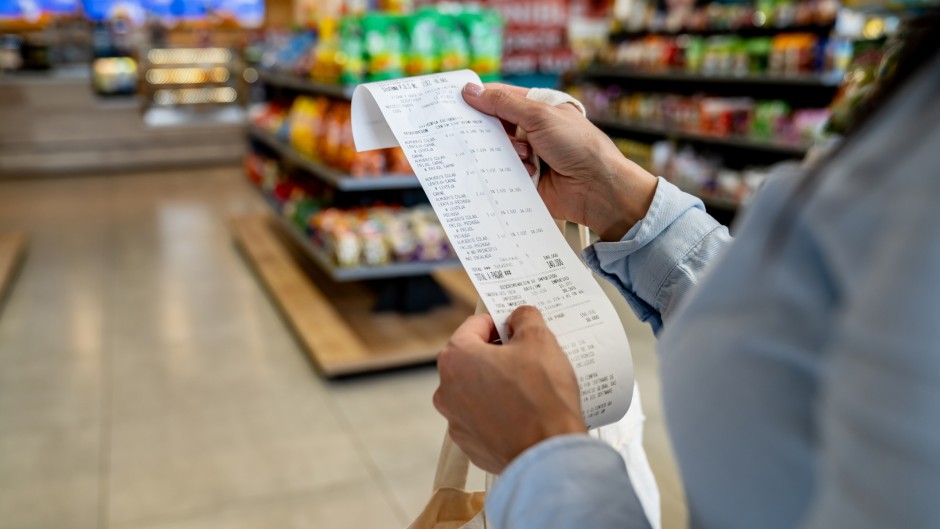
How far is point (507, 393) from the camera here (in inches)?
29.1

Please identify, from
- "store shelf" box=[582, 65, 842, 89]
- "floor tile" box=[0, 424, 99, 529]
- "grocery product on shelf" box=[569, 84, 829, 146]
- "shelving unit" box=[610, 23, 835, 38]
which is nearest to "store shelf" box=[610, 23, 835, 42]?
"shelving unit" box=[610, 23, 835, 38]

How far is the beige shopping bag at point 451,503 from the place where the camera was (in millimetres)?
1061

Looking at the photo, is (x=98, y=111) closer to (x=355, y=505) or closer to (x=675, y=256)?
(x=355, y=505)

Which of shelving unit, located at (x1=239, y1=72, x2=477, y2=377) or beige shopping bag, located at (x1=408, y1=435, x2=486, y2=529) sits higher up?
beige shopping bag, located at (x1=408, y1=435, x2=486, y2=529)

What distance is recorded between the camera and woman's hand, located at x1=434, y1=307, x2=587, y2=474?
0.72 metres

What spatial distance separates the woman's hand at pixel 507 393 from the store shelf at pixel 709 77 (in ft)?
14.7

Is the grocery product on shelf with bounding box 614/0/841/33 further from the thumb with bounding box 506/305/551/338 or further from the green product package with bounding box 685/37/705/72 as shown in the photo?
the thumb with bounding box 506/305/551/338

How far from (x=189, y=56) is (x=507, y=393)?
9607 mm

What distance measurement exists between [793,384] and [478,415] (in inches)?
13.3

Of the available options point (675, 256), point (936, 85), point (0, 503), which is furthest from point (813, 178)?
point (0, 503)

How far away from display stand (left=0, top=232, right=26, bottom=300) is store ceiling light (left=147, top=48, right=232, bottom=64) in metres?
4.27

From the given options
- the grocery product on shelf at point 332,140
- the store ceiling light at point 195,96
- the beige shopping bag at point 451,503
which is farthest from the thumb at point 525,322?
the store ceiling light at point 195,96

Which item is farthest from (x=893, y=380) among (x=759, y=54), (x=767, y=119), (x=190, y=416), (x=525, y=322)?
(x=759, y=54)

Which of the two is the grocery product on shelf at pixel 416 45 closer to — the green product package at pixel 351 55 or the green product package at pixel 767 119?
the green product package at pixel 351 55
